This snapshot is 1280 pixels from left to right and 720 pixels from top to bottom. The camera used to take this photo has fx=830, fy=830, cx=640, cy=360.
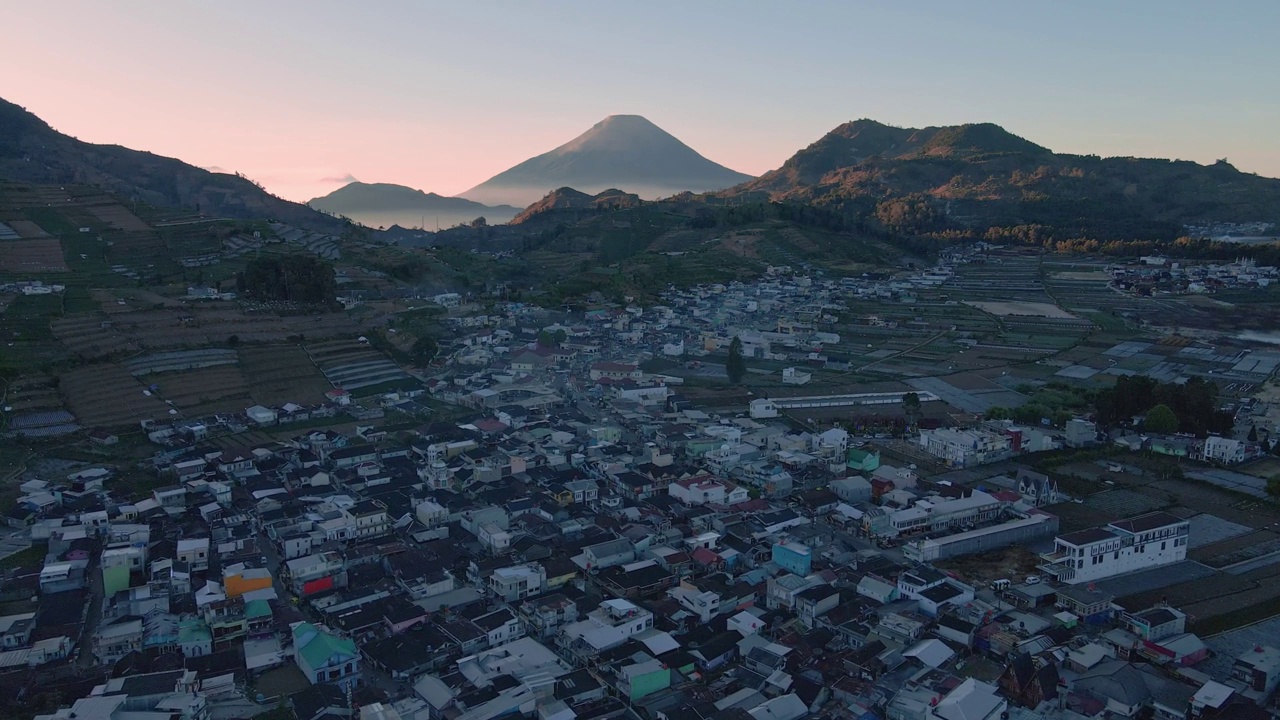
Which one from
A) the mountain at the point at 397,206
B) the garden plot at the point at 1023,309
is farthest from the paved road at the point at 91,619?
the mountain at the point at 397,206

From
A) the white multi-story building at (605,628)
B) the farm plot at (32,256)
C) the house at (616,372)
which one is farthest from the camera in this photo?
the farm plot at (32,256)

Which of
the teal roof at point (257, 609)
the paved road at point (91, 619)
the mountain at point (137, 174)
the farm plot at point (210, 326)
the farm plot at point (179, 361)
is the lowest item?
the paved road at point (91, 619)

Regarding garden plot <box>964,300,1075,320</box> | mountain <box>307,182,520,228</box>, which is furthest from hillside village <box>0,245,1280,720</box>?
mountain <box>307,182,520,228</box>

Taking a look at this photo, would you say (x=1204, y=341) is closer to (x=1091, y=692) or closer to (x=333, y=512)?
(x=1091, y=692)

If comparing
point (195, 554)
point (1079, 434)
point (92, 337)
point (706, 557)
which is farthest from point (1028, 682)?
point (92, 337)

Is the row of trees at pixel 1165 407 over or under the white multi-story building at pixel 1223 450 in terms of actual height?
over

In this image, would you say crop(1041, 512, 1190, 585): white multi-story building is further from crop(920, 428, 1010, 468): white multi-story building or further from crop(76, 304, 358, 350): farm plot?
crop(76, 304, 358, 350): farm plot

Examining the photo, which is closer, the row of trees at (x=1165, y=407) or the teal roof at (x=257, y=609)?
the teal roof at (x=257, y=609)

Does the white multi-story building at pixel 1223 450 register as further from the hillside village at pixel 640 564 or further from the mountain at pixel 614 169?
the mountain at pixel 614 169
